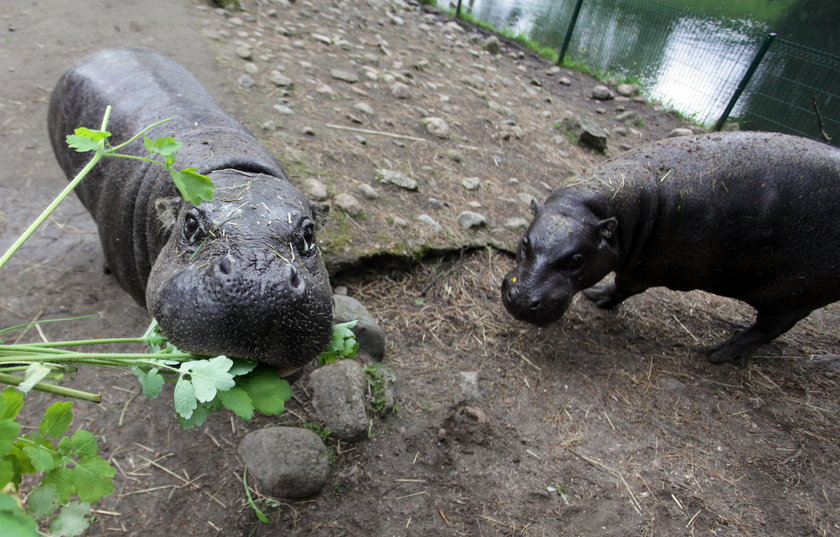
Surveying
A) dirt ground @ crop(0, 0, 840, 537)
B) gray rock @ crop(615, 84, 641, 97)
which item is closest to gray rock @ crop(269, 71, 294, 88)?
dirt ground @ crop(0, 0, 840, 537)

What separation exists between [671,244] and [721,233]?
1.18ft

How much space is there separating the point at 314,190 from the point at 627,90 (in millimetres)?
9667

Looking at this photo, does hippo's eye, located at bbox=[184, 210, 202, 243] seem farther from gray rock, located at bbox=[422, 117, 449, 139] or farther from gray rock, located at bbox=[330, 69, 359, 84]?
gray rock, located at bbox=[330, 69, 359, 84]

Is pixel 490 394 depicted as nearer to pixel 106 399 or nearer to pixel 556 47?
pixel 106 399

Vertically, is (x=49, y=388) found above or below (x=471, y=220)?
above

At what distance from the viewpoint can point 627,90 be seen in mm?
11625

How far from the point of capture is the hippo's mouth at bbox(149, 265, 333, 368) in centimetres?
184

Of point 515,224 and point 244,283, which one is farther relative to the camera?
point 515,224

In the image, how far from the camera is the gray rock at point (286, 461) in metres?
2.65

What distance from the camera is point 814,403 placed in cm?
422

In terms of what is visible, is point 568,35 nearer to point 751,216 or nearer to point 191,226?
point 751,216

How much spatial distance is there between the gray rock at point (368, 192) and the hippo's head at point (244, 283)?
241cm

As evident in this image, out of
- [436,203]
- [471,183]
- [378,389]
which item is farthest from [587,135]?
[378,389]

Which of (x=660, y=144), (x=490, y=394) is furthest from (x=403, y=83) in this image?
(x=490, y=394)
